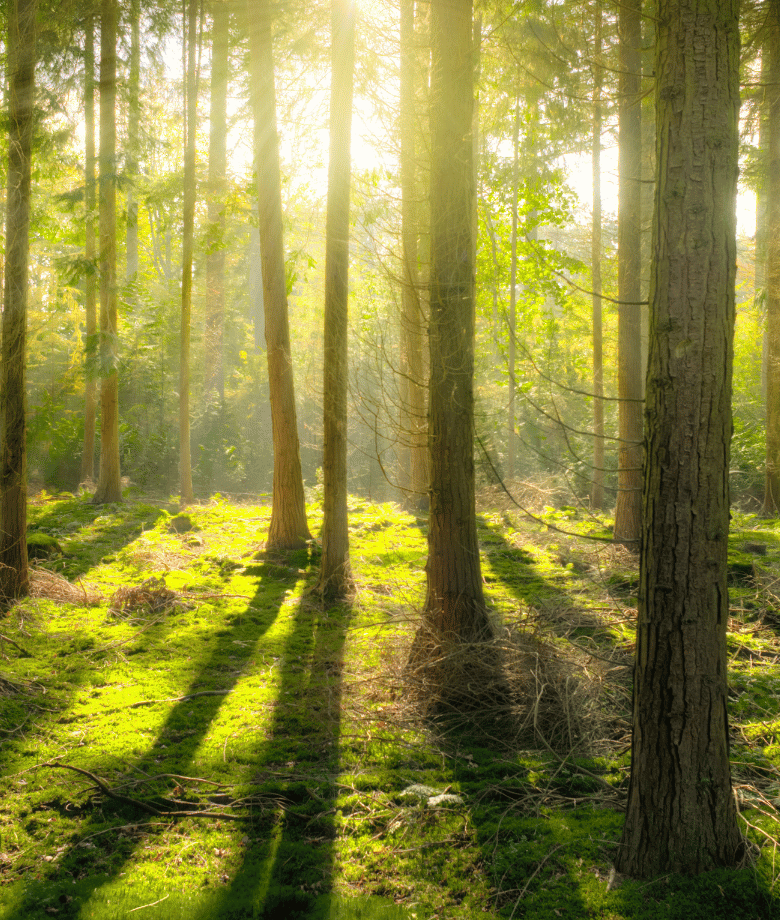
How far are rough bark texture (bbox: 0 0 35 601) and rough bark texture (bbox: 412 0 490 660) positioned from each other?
4247 mm

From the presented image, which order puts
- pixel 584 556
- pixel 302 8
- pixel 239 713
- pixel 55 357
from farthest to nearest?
pixel 55 357 → pixel 584 556 → pixel 302 8 → pixel 239 713

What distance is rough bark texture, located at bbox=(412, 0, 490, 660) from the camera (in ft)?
17.0

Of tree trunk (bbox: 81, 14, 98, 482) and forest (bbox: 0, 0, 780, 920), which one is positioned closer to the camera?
forest (bbox: 0, 0, 780, 920)

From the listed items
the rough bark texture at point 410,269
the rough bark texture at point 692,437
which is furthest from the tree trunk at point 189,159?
the rough bark texture at point 692,437

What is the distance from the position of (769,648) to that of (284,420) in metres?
6.39

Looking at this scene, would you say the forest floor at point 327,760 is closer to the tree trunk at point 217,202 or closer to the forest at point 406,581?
the forest at point 406,581

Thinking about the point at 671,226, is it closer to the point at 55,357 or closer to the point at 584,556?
the point at 584,556

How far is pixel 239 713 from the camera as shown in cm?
480

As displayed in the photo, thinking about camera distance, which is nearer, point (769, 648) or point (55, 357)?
point (769, 648)

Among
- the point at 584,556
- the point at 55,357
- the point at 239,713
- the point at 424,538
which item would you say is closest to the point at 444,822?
the point at 239,713

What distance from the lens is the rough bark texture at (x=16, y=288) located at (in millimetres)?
6422

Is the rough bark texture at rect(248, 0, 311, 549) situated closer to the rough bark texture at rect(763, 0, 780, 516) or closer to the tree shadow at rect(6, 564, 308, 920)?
the tree shadow at rect(6, 564, 308, 920)

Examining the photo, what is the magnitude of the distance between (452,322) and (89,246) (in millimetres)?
12933

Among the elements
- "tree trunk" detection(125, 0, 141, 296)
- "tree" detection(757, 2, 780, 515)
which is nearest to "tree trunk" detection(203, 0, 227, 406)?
"tree trunk" detection(125, 0, 141, 296)
